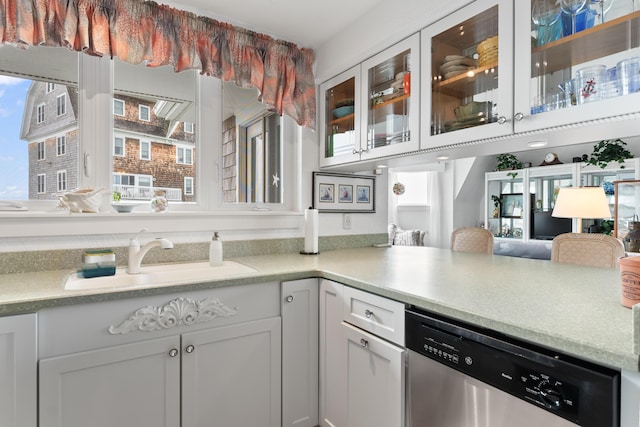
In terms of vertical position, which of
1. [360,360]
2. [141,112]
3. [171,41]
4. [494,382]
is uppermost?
[171,41]

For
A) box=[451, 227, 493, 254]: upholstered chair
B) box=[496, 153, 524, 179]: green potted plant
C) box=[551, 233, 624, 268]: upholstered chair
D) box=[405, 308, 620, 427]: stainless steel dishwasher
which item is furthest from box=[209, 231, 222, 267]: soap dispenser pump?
box=[496, 153, 524, 179]: green potted plant

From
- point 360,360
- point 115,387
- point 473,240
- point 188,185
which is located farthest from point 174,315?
point 473,240

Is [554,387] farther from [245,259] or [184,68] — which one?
[184,68]

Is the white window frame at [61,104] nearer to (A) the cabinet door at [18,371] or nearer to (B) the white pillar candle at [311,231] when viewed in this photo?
(A) the cabinet door at [18,371]

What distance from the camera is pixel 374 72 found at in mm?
1921

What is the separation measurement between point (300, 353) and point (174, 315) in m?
0.59

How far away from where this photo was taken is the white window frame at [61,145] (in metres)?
1.71

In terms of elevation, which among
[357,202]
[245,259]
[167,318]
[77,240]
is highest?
[357,202]

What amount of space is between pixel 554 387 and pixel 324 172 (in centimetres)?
180

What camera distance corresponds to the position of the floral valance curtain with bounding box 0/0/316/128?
1.50 metres

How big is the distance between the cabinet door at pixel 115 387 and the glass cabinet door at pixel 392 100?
1.35m

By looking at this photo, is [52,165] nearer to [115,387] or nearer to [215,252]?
[215,252]

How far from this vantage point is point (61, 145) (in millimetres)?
1712

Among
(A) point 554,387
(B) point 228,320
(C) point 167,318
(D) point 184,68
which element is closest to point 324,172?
(D) point 184,68
